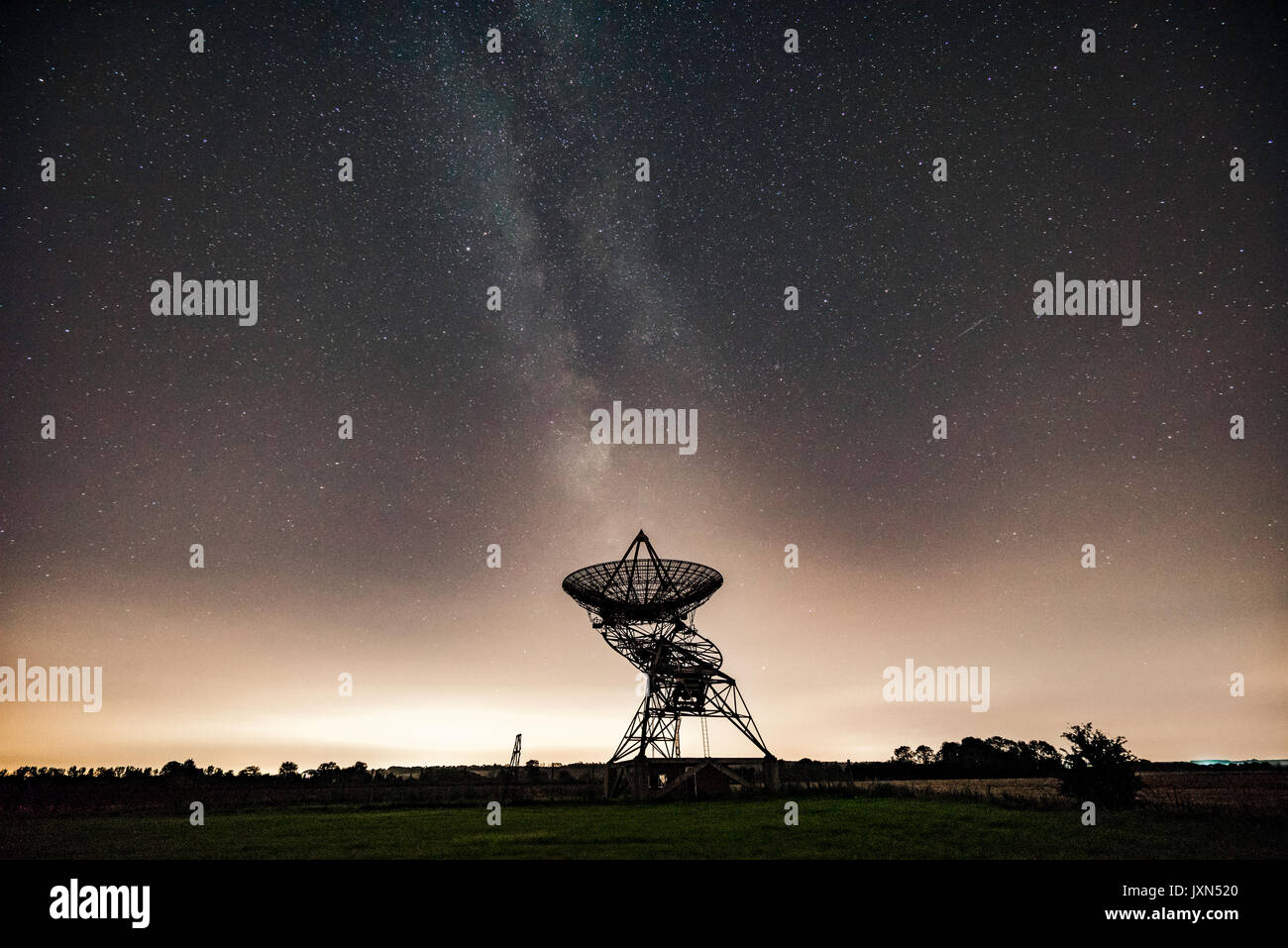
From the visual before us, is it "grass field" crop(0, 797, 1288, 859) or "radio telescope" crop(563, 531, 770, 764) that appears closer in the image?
"grass field" crop(0, 797, 1288, 859)

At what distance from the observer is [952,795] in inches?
1334

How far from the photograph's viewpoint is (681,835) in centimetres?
1858

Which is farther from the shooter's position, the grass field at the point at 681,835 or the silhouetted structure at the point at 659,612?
→ the silhouetted structure at the point at 659,612

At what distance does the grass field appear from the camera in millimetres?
15969

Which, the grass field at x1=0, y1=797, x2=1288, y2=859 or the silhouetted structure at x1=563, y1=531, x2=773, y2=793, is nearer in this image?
the grass field at x1=0, y1=797, x2=1288, y2=859

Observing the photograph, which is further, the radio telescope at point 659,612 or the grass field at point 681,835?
the radio telescope at point 659,612

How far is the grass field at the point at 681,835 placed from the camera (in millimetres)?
15969

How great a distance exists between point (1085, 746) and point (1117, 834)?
8681 millimetres
